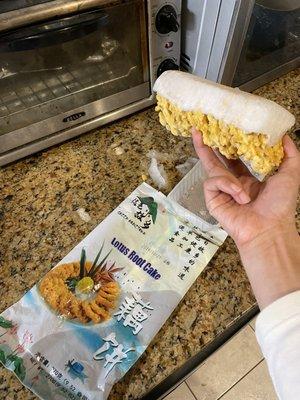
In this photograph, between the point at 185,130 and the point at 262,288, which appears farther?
the point at 185,130

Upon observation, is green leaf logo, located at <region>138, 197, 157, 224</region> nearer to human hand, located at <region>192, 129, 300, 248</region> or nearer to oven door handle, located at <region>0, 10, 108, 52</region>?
human hand, located at <region>192, 129, 300, 248</region>

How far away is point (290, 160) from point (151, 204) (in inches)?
11.0

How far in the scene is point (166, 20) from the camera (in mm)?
687

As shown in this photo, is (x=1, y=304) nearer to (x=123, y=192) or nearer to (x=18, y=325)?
(x=18, y=325)

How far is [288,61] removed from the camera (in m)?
0.94

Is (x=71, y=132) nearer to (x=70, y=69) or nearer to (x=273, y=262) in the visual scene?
(x=70, y=69)

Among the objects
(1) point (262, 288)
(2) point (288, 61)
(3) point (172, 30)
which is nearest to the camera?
(1) point (262, 288)

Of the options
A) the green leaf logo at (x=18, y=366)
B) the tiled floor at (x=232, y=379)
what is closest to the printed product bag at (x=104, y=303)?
the green leaf logo at (x=18, y=366)

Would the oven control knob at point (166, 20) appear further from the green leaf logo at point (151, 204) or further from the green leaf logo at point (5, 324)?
the green leaf logo at point (5, 324)

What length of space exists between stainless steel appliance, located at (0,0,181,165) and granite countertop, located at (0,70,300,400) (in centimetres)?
5

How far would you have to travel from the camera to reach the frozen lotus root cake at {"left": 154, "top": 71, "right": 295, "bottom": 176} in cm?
50

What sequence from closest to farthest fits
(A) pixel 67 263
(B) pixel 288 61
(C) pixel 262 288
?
(C) pixel 262 288 → (A) pixel 67 263 → (B) pixel 288 61

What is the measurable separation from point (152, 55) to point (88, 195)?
1.14 feet

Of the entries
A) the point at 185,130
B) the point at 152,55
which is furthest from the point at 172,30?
the point at 185,130
